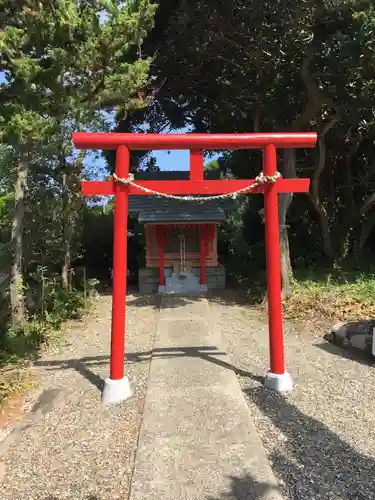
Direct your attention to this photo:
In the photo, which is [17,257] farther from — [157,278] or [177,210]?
[177,210]

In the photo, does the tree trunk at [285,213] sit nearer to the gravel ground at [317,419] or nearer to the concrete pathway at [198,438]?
the gravel ground at [317,419]

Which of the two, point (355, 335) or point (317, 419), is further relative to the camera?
point (355, 335)

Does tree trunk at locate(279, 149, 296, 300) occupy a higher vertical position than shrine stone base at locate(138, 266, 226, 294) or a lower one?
higher

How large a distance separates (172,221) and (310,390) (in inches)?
338

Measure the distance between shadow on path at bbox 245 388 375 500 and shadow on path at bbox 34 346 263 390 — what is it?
1759mm

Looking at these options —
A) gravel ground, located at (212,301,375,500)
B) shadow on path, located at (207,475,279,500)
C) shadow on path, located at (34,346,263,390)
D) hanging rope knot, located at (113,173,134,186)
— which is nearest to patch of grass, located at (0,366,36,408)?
shadow on path, located at (34,346,263,390)

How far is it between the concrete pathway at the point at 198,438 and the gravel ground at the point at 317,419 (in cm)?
20

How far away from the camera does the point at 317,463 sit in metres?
3.52

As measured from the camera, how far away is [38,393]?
553cm

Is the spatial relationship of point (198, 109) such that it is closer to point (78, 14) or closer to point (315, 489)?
point (78, 14)

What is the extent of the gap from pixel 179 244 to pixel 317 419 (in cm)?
1006

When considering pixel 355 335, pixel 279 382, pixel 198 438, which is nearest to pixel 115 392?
pixel 198 438

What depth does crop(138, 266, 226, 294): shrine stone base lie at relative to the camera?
13.7 metres

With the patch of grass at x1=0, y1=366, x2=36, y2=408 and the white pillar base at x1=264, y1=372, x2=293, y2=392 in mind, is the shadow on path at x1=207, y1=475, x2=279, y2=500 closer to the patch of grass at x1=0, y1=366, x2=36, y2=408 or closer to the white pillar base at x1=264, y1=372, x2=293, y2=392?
the white pillar base at x1=264, y1=372, x2=293, y2=392
